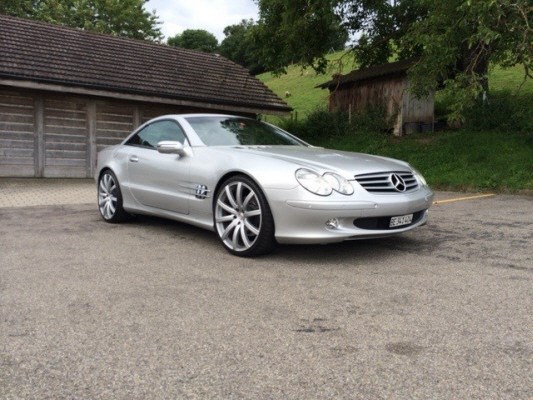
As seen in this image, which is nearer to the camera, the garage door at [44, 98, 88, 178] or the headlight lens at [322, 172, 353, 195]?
the headlight lens at [322, 172, 353, 195]

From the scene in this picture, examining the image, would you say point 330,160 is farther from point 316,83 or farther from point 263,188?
point 316,83

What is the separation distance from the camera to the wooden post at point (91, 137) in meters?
14.6

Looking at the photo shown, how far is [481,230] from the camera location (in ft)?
19.4

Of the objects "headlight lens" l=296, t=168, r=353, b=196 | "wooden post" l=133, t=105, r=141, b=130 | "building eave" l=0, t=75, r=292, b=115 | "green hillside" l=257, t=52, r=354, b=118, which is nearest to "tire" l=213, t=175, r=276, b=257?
"headlight lens" l=296, t=168, r=353, b=196

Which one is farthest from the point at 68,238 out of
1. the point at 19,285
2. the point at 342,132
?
the point at 342,132

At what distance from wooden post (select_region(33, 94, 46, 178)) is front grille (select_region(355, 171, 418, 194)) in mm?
11719

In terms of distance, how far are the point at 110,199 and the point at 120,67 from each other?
31.9ft

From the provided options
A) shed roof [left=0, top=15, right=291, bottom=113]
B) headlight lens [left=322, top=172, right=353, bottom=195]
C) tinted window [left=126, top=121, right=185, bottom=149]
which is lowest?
headlight lens [left=322, top=172, right=353, bottom=195]

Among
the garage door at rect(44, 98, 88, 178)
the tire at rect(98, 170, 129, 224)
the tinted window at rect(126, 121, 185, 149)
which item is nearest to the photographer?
the tinted window at rect(126, 121, 185, 149)

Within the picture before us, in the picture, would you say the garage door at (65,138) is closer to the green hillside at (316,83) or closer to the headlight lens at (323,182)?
the green hillside at (316,83)

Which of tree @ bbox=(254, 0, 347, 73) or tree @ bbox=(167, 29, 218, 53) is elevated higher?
tree @ bbox=(167, 29, 218, 53)

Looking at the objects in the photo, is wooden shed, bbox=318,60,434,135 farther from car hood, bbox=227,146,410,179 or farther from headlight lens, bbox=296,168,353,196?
headlight lens, bbox=296,168,353,196

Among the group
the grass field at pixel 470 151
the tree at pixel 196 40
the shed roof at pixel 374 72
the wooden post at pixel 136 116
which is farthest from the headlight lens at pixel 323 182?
the tree at pixel 196 40

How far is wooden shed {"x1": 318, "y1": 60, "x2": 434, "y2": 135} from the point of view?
55.4 feet
